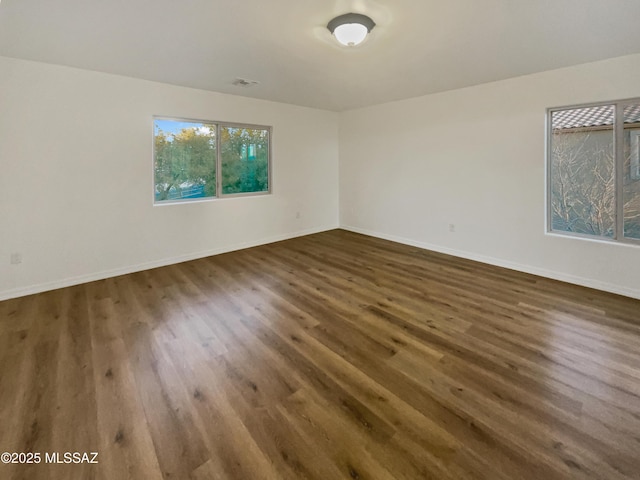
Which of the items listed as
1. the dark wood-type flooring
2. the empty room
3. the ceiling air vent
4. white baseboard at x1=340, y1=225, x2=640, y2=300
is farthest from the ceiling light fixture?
white baseboard at x1=340, y1=225, x2=640, y2=300

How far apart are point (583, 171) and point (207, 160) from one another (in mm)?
4974

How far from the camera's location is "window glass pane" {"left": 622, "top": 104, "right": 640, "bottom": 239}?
3236 mm

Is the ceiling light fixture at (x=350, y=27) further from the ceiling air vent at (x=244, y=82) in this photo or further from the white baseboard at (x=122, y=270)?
the white baseboard at (x=122, y=270)

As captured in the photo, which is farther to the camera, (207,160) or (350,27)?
(207,160)

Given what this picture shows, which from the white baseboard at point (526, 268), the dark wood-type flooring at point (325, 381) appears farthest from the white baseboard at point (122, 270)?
the white baseboard at point (526, 268)

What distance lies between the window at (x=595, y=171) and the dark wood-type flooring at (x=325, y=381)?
82cm

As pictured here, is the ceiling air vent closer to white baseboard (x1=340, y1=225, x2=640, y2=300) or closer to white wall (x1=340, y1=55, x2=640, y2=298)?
white wall (x1=340, y1=55, x2=640, y2=298)

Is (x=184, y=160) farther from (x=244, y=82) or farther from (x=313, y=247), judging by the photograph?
(x=313, y=247)

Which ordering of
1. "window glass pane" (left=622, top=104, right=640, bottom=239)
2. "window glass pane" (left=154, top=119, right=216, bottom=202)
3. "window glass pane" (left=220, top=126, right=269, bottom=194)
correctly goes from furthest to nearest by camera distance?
"window glass pane" (left=220, top=126, right=269, bottom=194) < "window glass pane" (left=154, top=119, right=216, bottom=202) < "window glass pane" (left=622, top=104, right=640, bottom=239)

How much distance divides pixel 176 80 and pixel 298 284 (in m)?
3.05

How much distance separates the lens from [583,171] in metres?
3.64

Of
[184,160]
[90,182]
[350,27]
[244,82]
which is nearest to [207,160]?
[184,160]

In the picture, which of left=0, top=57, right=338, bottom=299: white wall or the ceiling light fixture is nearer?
the ceiling light fixture

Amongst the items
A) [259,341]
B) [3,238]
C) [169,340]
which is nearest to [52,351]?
[169,340]
